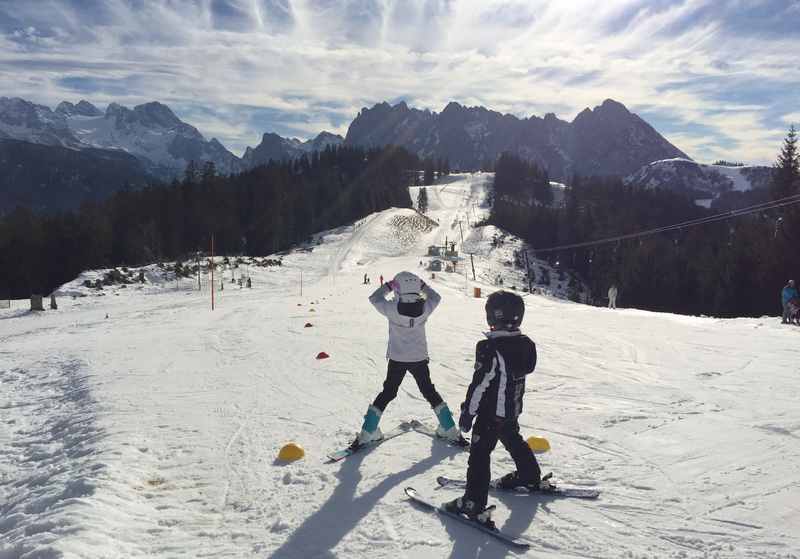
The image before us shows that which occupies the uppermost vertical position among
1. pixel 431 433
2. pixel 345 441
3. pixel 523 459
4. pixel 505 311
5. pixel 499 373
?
pixel 505 311

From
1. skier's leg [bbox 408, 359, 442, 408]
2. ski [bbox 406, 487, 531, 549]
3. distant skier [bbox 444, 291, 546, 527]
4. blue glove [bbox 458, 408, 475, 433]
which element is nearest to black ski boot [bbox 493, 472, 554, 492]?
distant skier [bbox 444, 291, 546, 527]

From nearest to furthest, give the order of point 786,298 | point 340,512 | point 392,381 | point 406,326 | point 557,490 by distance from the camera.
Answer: point 340,512
point 557,490
point 406,326
point 392,381
point 786,298

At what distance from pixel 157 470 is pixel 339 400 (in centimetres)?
331

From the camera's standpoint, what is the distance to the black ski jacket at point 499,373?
4.57 meters

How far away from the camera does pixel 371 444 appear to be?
21.2 ft

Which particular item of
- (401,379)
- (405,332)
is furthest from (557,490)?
(405,332)

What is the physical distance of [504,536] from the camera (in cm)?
432

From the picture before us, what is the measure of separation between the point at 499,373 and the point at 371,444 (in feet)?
8.45

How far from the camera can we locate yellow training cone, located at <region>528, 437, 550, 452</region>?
6227mm

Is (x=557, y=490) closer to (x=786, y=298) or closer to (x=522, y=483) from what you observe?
(x=522, y=483)

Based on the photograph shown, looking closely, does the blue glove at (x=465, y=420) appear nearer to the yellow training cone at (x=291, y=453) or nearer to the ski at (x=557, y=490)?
the ski at (x=557, y=490)

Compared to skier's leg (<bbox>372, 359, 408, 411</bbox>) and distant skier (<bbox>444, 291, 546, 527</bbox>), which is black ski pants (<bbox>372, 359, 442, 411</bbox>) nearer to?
skier's leg (<bbox>372, 359, 408, 411</bbox>)

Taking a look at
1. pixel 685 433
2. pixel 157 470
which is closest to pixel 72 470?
pixel 157 470

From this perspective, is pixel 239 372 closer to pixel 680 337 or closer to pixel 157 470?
pixel 157 470
